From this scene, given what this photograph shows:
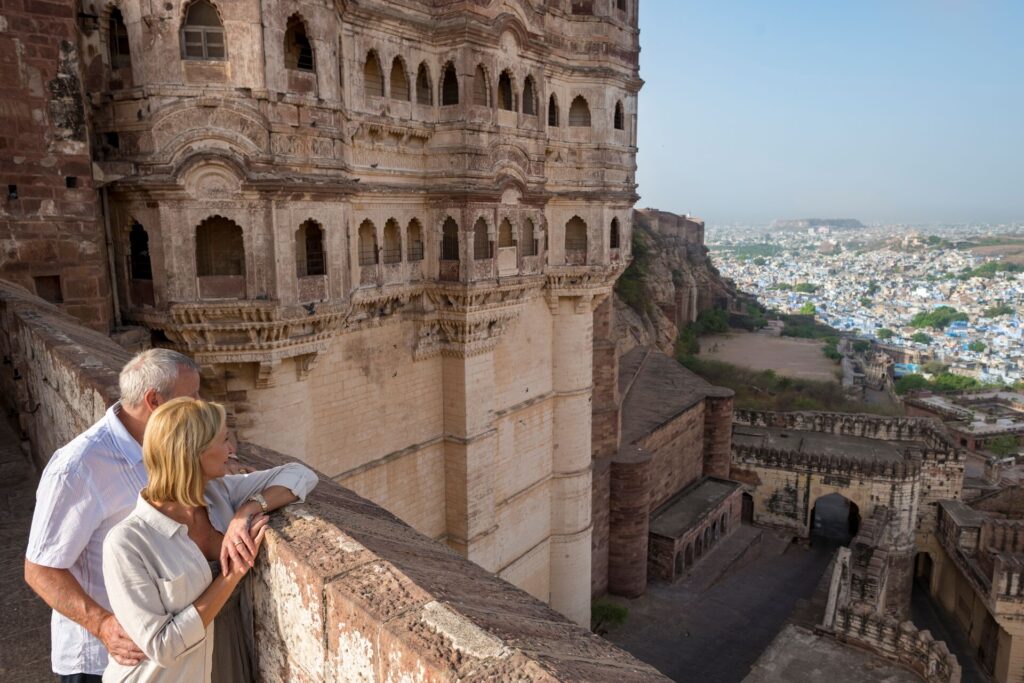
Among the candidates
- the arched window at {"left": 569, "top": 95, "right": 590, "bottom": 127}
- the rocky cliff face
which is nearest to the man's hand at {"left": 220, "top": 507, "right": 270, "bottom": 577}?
the arched window at {"left": 569, "top": 95, "right": 590, "bottom": 127}

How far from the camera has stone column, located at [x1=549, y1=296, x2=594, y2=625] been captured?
18297 mm

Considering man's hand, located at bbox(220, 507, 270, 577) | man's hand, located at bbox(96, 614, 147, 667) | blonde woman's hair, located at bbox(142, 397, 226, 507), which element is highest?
blonde woman's hair, located at bbox(142, 397, 226, 507)

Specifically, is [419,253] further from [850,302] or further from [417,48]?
[850,302]

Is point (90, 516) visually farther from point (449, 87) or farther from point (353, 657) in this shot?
point (449, 87)

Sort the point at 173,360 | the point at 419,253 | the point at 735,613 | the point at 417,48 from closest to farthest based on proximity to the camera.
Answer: the point at 173,360 → the point at 417,48 → the point at 419,253 → the point at 735,613

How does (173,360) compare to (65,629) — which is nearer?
(65,629)

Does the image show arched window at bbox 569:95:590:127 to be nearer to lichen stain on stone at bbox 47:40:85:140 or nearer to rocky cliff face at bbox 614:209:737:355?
lichen stain on stone at bbox 47:40:85:140

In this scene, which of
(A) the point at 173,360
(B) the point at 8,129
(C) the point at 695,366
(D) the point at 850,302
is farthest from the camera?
(D) the point at 850,302

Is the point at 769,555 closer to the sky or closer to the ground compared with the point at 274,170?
closer to the ground

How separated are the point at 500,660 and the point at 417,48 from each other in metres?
12.4

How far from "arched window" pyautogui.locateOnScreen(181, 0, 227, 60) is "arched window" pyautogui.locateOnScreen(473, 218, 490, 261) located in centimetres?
566

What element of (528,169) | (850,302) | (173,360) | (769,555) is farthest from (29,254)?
(850,302)

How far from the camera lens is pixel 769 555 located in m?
27.1

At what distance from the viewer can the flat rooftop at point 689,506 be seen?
2345 cm
